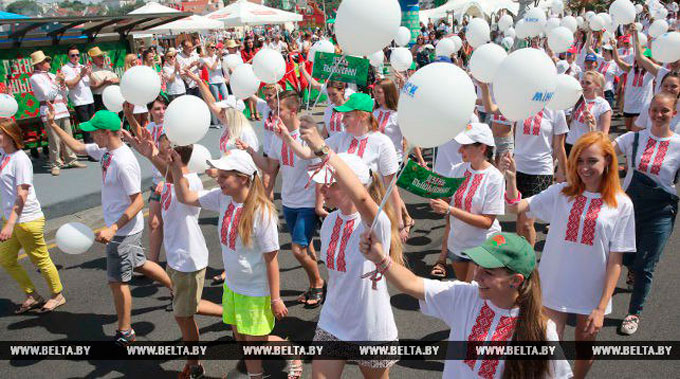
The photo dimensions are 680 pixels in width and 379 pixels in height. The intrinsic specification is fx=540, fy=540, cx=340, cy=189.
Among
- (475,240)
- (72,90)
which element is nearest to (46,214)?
(72,90)

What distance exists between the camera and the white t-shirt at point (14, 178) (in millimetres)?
4941

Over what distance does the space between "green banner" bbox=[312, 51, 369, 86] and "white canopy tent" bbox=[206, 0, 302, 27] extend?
15.8 m

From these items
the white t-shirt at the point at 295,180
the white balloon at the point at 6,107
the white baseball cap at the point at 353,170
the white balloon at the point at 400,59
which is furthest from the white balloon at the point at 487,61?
the white balloon at the point at 6,107

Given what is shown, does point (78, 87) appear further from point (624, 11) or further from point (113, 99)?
point (624, 11)

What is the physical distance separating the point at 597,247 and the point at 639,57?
6456 mm

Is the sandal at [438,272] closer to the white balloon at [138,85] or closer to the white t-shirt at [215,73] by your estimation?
the white balloon at [138,85]

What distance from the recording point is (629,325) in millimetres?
4445

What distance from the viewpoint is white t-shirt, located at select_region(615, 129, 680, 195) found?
14.0ft

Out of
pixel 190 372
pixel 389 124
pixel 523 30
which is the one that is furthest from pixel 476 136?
pixel 523 30

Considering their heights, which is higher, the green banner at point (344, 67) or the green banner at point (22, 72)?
the green banner at point (344, 67)

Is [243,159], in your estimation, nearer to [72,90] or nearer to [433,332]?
[433,332]

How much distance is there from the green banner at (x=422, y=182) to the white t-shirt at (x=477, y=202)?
4.93ft

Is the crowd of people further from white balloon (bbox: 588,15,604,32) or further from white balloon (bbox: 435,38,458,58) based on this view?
white balloon (bbox: 588,15,604,32)

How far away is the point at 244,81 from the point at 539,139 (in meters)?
3.20
